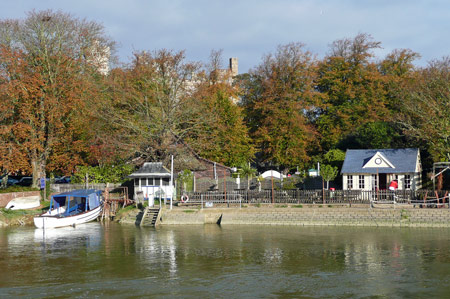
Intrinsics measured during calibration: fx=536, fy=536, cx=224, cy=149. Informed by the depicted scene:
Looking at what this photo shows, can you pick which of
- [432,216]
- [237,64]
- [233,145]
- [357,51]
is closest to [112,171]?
[233,145]

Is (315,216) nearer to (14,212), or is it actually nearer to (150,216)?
(150,216)

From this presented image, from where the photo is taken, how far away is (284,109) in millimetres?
66812

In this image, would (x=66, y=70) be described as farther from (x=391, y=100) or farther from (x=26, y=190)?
(x=391, y=100)

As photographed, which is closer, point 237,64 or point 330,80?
point 330,80

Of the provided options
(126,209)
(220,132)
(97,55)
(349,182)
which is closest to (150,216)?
(126,209)

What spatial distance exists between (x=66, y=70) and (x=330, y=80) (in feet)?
112

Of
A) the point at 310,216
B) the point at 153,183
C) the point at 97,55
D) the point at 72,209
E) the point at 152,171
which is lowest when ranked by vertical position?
the point at 310,216

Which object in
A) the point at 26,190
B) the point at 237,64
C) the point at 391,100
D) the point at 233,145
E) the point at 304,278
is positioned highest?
the point at 237,64

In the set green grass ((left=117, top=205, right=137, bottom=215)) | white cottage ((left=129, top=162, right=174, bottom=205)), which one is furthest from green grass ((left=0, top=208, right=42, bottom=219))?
white cottage ((left=129, top=162, right=174, bottom=205))

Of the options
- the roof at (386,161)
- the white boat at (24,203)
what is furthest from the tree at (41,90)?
the roof at (386,161)

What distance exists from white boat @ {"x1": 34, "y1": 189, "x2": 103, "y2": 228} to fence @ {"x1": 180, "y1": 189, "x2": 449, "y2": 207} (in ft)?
26.4

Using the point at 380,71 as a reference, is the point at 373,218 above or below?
below

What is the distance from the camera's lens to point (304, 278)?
24688mm

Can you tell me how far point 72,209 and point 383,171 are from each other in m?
27.8
